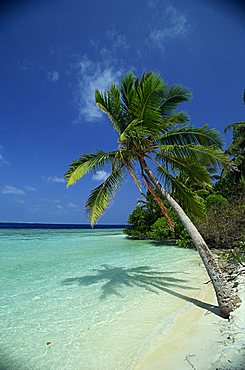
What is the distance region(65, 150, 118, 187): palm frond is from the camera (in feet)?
18.7

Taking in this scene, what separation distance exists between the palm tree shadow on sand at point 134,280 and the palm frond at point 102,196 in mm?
2204

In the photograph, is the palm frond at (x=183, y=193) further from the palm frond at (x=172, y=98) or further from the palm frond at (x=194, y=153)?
the palm frond at (x=172, y=98)

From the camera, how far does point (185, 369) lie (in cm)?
313

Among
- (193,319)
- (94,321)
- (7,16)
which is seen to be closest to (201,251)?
(193,319)

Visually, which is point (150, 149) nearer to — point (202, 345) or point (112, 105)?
point (112, 105)

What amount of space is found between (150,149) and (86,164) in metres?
1.46

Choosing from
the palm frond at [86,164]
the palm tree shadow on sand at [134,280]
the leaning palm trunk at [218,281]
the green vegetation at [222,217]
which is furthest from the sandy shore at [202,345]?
the palm frond at [86,164]

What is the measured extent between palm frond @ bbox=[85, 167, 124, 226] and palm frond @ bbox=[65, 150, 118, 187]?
1.18 feet

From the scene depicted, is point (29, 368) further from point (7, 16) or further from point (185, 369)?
point (7, 16)

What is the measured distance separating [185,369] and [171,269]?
21.9 feet

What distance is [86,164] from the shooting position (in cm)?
578

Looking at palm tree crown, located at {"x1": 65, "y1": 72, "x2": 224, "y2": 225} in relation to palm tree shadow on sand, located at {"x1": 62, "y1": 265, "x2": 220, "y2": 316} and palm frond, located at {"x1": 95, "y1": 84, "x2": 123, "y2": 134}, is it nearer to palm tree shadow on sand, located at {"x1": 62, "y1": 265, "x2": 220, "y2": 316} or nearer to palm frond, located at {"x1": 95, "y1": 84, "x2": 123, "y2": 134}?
palm frond, located at {"x1": 95, "y1": 84, "x2": 123, "y2": 134}

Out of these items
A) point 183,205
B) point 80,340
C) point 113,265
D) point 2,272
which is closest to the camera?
point 80,340

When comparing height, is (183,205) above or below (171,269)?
above
